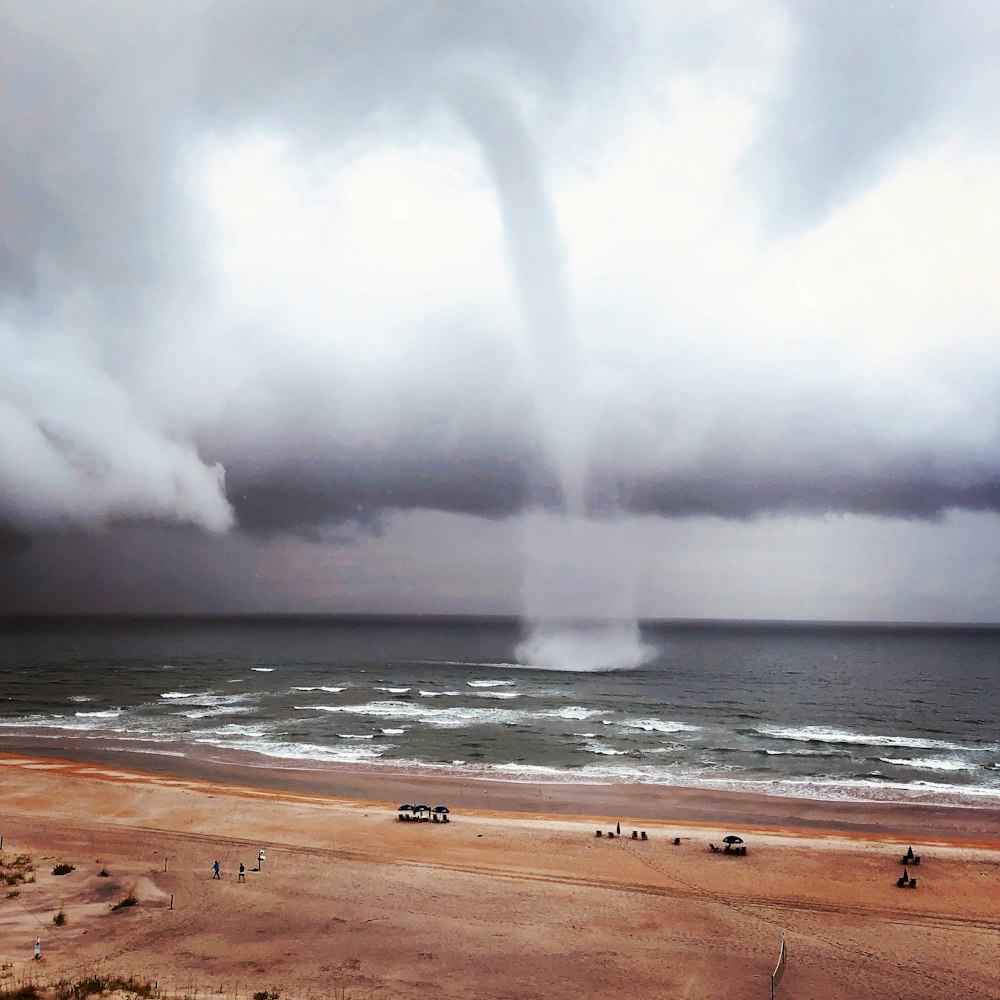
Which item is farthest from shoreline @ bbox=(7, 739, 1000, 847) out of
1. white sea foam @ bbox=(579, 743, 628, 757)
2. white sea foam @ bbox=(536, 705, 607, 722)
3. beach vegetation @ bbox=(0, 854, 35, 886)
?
white sea foam @ bbox=(536, 705, 607, 722)

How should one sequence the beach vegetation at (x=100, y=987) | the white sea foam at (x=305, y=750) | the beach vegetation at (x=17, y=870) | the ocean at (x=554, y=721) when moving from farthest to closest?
the white sea foam at (x=305, y=750), the ocean at (x=554, y=721), the beach vegetation at (x=17, y=870), the beach vegetation at (x=100, y=987)

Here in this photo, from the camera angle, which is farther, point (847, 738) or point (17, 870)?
point (847, 738)

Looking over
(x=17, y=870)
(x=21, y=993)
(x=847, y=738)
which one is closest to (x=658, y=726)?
(x=847, y=738)

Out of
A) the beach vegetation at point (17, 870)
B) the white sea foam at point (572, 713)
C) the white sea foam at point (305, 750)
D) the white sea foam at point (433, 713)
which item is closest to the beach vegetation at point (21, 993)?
the beach vegetation at point (17, 870)

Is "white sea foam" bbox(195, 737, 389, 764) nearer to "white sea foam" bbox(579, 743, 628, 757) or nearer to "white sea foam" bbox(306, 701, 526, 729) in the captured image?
"white sea foam" bbox(306, 701, 526, 729)

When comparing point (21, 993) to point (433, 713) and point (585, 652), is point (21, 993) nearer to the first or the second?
point (433, 713)

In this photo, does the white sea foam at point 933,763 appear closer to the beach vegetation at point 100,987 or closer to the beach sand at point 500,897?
the beach sand at point 500,897
